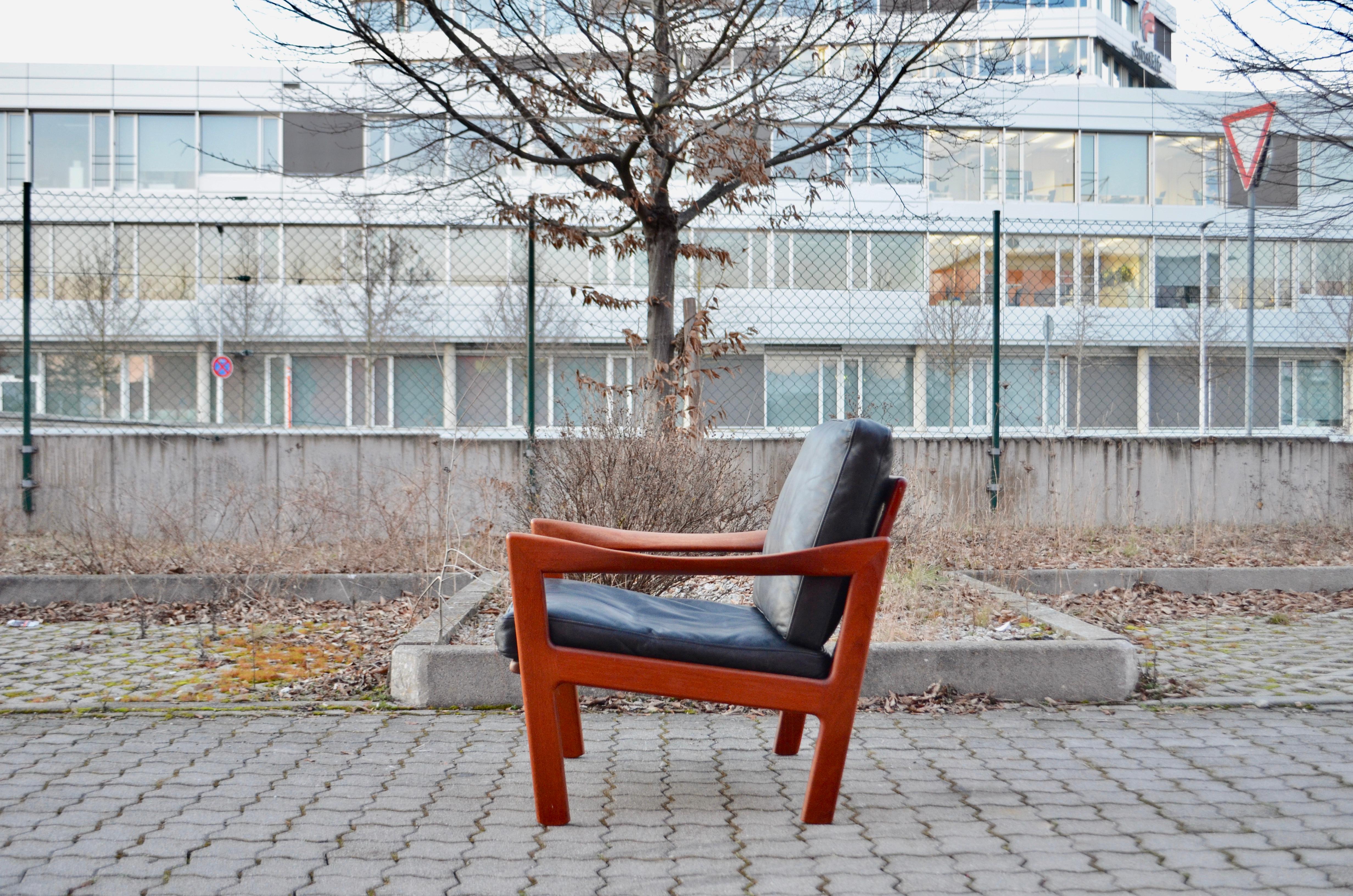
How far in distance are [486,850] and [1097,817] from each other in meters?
1.69

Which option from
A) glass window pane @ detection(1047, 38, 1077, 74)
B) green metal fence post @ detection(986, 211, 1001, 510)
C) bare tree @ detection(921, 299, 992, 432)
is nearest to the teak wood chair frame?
green metal fence post @ detection(986, 211, 1001, 510)

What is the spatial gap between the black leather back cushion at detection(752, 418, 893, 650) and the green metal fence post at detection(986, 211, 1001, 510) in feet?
19.0

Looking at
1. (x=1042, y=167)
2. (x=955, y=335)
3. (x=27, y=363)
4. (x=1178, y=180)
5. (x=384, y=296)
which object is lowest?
(x=27, y=363)

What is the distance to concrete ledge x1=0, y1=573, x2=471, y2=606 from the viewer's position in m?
6.56

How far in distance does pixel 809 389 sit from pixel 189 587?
6.47 metres

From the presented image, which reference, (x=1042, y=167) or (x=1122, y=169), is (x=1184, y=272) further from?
(x=1042, y=167)

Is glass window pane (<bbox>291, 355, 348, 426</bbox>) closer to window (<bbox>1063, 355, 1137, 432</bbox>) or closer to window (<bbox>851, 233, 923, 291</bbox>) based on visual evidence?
window (<bbox>851, 233, 923, 291</bbox>)

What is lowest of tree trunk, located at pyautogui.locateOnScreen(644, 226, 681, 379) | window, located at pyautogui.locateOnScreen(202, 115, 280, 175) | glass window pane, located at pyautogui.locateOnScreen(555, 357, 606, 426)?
glass window pane, located at pyautogui.locateOnScreen(555, 357, 606, 426)

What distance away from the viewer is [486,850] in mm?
2746

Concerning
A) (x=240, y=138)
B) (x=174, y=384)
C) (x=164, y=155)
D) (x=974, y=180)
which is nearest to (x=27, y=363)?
(x=174, y=384)

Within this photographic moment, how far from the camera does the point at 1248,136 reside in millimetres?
10391

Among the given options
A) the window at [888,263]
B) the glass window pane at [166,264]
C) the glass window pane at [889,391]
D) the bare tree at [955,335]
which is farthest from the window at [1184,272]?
the glass window pane at [166,264]

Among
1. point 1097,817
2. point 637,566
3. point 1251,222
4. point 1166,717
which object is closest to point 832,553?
point 637,566

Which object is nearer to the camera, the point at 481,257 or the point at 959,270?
the point at 959,270
